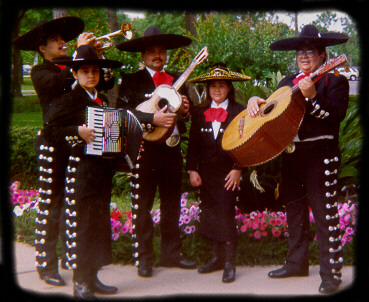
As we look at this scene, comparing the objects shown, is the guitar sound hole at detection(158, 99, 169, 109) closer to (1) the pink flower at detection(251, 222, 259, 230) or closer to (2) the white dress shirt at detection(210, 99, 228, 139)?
(2) the white dress shirt at detection(210, 99, 228, 139)

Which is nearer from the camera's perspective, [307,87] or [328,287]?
[307,87]

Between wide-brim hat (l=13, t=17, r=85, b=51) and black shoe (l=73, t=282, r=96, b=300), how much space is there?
2.31 metres

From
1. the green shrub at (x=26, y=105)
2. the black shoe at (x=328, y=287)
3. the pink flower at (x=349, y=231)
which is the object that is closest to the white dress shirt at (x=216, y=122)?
the black shoe at (x=328, y=287)

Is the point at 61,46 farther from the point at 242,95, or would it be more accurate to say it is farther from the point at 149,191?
the point at 242,95

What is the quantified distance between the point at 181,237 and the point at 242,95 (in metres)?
2.34

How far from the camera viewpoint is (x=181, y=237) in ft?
16.5

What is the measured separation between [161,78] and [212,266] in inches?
76.9

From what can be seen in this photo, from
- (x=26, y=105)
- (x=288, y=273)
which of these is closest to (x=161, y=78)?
(x=288, y=273)

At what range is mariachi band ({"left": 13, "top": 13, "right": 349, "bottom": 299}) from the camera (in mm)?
3883

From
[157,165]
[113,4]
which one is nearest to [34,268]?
[157,165]

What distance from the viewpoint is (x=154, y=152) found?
15.0 ft

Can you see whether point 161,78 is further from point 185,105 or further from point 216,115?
point 216,115

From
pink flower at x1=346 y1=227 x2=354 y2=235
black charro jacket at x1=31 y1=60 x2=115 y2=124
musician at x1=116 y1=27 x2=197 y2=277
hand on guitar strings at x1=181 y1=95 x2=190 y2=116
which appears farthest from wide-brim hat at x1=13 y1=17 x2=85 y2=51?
pink flower at x1=346 y1=227 x2=354 y2=235

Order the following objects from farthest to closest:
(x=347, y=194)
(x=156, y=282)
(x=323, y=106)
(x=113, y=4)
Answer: (x=347, y=194)
(x=156, y=282)
(x=323, y=106)
(x=113, y=4)
